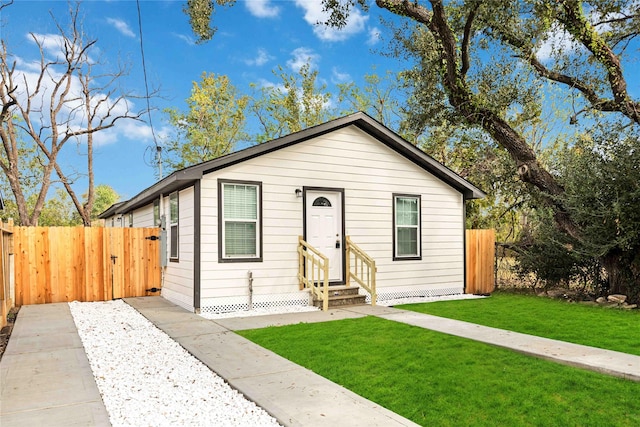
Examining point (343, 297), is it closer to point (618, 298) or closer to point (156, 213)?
point (156, 213)

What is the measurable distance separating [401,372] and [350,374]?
507mm

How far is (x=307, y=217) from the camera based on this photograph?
30.0 feet

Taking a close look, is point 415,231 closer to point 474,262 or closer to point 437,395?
point 474,262

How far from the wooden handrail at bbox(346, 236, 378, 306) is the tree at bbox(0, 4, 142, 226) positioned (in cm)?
1454

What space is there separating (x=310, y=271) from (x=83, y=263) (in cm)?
489

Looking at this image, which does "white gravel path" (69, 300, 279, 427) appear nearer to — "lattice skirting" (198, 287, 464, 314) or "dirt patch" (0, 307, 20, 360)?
"dirt patch" (0, 307, 20, 360)

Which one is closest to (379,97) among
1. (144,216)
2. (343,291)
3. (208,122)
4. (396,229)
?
(208,122)

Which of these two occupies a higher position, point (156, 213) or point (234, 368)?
point (156, 213)

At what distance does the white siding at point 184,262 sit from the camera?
8.43m

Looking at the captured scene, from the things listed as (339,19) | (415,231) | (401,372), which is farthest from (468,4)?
(401,372)

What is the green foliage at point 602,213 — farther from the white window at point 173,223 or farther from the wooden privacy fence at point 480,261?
the white window at point 173,223

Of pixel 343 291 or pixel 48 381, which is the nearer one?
pixel 48 381

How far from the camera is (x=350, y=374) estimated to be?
4.46 metres

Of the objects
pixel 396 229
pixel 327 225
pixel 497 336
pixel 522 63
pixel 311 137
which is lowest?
pixel 497 336
